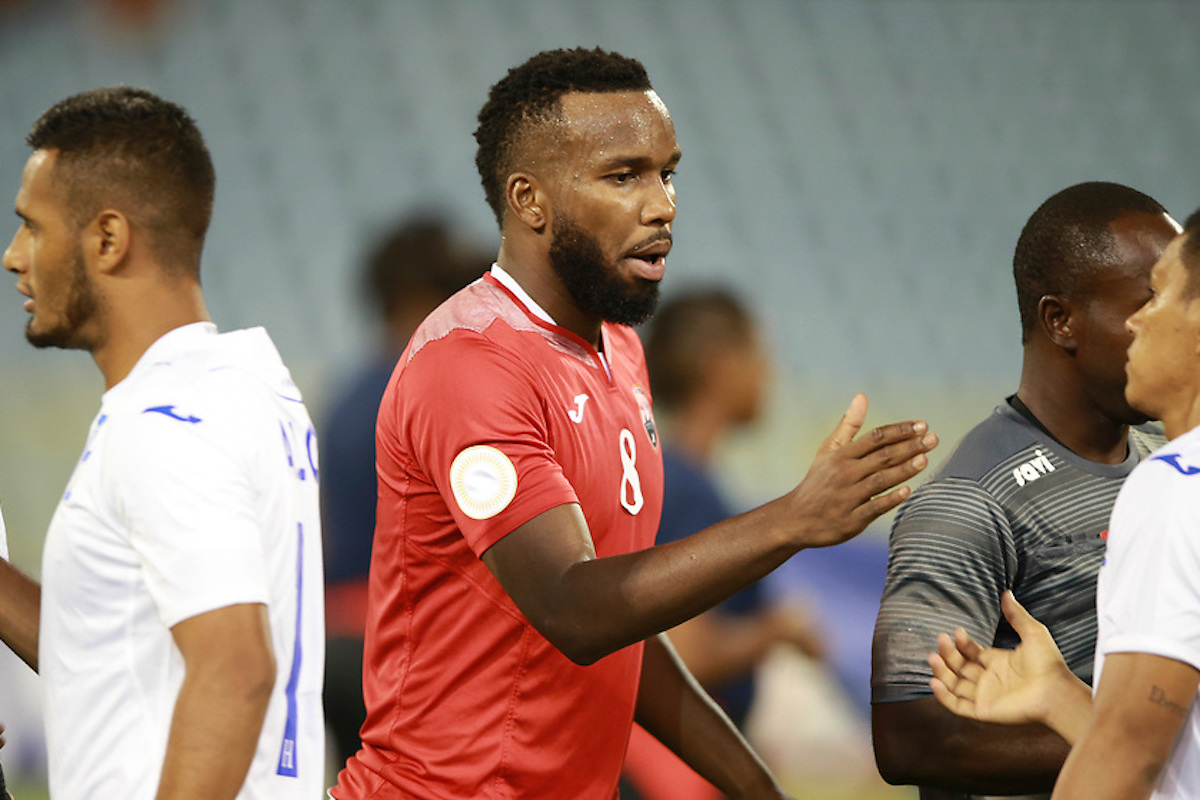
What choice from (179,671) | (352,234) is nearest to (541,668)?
(179,671)

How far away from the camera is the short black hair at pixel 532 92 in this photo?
262cm

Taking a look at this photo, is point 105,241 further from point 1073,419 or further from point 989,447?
point 1073,419

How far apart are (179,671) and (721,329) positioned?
101 inches

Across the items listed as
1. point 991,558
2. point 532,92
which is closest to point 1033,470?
point 991,558

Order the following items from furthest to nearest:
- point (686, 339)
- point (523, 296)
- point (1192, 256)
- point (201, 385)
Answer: point (686, 339) → point (523, 296) → point (1192, 256) → point (201, 385)

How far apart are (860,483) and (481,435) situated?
2.03 ft

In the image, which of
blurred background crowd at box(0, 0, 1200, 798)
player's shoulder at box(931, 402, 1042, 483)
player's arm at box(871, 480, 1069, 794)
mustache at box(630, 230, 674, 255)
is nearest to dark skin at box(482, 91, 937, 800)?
mustache at box(630, 230, 674, 255)

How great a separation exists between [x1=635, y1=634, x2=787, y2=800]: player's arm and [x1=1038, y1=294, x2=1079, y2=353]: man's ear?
0.99m

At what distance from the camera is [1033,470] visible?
2600mm

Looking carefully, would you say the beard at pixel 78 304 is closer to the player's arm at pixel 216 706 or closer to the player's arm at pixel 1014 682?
the player's arm at pixel 216 706

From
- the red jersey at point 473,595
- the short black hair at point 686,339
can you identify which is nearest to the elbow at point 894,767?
the red jersey at point 473,595

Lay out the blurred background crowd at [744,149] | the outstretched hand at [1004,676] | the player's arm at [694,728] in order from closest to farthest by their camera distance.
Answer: the outstretched hand at [1004,676], the player's arm at [694,728], the blurred background crowd at [744,149]

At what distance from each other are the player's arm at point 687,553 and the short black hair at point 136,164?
701 millimetres

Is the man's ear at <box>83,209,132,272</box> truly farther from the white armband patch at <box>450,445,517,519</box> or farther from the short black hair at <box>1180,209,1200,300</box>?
the short black hair at <box>1180,209,1200,300</box>
